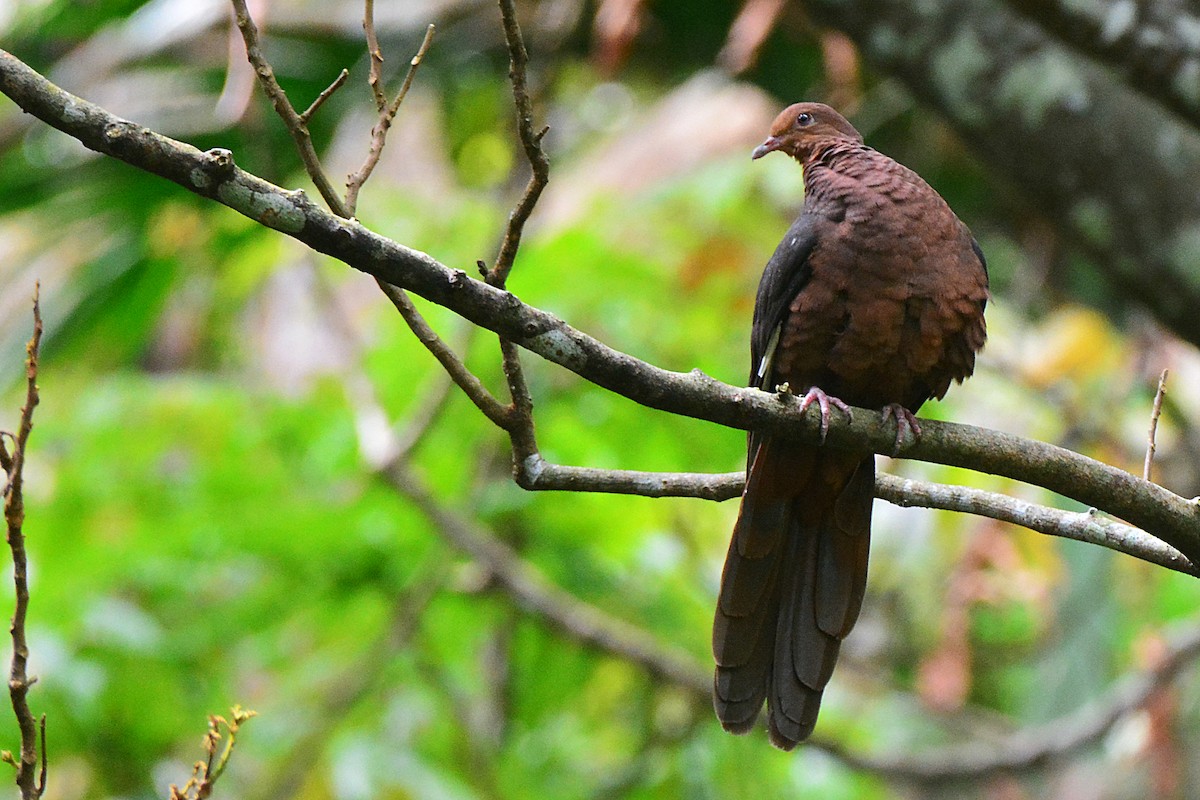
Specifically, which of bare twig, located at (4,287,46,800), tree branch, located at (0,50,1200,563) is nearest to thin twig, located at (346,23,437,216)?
tree branch, located at (0,50,1200,563)

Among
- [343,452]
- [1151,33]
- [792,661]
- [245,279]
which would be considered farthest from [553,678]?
[1151,33]

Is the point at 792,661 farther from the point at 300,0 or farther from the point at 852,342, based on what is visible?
the point at 300,0

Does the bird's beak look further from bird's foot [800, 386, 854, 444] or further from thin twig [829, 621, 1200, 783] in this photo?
thin twig [829, 621, 1200, 783]

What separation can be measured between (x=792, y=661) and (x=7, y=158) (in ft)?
13.4

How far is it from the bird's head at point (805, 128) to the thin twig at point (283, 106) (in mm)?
1520

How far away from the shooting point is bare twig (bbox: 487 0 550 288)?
199cm

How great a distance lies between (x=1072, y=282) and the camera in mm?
6465

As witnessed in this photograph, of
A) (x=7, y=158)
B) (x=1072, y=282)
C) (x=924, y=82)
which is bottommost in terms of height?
(x=924, y=82)

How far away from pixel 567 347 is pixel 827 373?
1.06 m

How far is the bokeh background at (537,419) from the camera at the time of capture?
13.4 feet

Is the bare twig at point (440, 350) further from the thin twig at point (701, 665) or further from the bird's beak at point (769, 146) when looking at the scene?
the thin twig at point (701, 665)

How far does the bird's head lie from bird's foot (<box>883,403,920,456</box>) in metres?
0.94

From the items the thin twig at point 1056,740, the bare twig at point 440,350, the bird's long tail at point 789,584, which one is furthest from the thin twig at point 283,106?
the thin twig at point 1056,740

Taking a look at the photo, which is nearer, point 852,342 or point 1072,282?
point 852,342
